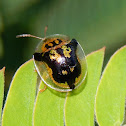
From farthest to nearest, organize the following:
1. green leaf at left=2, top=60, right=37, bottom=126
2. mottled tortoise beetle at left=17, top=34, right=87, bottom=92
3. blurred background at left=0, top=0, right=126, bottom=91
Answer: blurred background at left=0, top=0, right=126, bottom=91 → mottled tortoise beetle at left=17, top=34, right=87, bottom=92 → green leaf at left=2, top=60, right=37, bottom=126

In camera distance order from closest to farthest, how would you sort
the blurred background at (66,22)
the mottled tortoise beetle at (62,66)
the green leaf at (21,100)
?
the green leaf at (21,100) < the mottled tortoise beetle at (62,66) < the blurred background at (66,22)

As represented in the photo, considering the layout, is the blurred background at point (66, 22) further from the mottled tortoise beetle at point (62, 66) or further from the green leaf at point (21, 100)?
the green leaf at point (21, 100)

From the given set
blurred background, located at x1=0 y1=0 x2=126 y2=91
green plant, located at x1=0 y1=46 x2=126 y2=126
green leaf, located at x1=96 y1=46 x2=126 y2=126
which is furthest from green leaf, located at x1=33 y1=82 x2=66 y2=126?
blurred background, located at x1=0 y1=0 x2=126 y2=91

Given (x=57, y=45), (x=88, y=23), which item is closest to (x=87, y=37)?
(x=88, y=23)

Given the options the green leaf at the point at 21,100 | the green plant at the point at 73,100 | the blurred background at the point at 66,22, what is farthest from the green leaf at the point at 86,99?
the blurred background at the point at 66,22

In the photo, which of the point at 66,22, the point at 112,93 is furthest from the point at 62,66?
the point at 66,22

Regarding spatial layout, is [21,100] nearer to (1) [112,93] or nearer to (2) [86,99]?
(2) [86,99]

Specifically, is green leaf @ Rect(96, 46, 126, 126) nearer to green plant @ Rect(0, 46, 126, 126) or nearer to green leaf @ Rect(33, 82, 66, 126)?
green plant @ Rect(0, 46, 126, 126)
